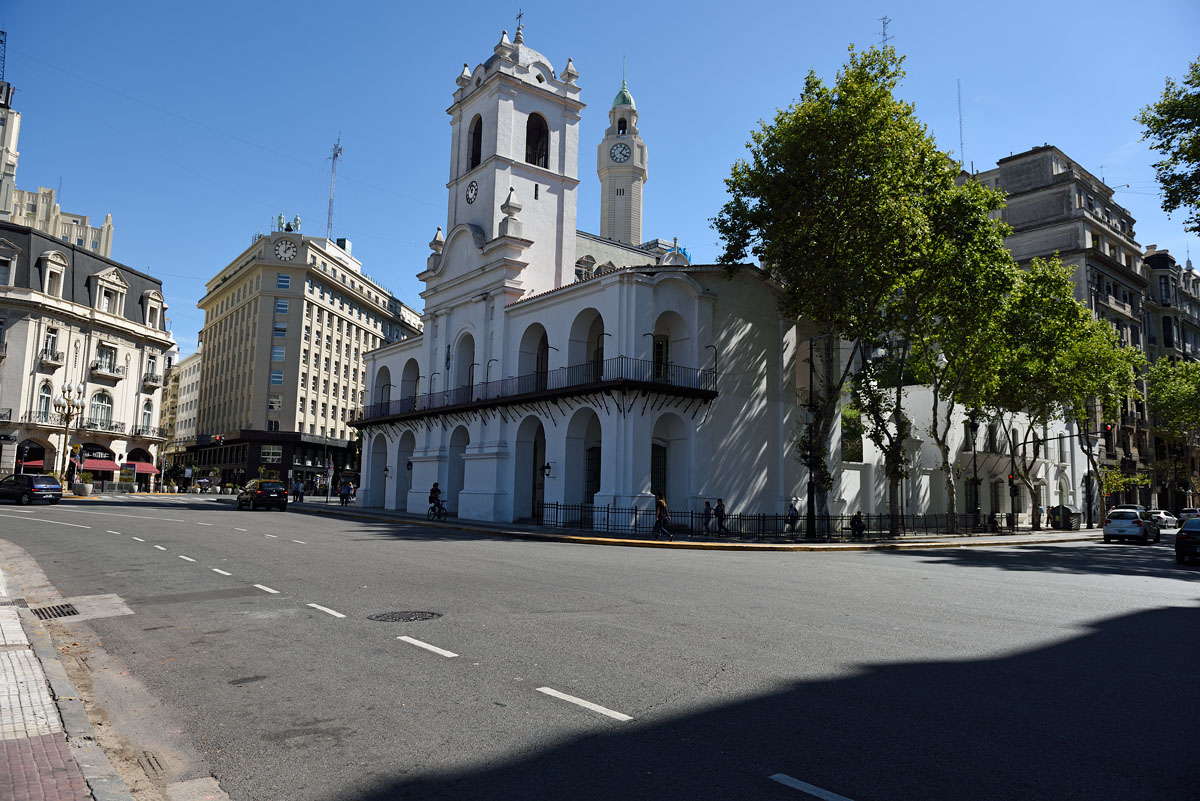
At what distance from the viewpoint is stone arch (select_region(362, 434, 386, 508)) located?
4691 centimetres

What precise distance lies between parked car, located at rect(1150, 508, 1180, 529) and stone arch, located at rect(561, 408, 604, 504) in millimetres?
33688

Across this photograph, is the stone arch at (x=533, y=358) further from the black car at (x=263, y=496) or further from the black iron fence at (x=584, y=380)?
the black car at (x=263, y=496)

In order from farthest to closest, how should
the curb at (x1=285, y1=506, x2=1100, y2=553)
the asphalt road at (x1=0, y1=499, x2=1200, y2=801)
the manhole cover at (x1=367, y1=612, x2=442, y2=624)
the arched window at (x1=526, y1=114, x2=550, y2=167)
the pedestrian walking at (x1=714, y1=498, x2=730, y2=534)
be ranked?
the arched window at (x1=526, y1=114, x2=550, y2=167)
the pedestrian walking at (x1=714, y1=498, x2=730, y2=534)
the curb at (x1=285, y1=506, x2=1100, y2=553)
the manhole cover at (x1=367, y1=612, x2=442, y2=624)
the asphalt road at (x1=0, y1=499, x2=1200, y2=801)

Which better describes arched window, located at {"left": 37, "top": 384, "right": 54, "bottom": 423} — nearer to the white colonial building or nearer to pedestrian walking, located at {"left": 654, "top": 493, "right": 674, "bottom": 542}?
the white colonial building

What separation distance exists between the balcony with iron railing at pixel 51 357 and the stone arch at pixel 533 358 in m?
41.1

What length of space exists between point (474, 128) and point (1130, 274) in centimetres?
5518

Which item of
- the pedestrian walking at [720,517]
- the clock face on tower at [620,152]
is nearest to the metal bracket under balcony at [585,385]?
the pedestrian walking at [720,517]

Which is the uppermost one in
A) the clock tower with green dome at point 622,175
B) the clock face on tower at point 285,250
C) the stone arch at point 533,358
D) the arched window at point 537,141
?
the clock tower with green dome at point 622,175

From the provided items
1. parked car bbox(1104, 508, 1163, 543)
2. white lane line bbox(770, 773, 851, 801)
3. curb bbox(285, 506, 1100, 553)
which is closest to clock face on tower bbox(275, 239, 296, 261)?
curb bbox(285, 506, 1100, 553)

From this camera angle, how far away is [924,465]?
144ft

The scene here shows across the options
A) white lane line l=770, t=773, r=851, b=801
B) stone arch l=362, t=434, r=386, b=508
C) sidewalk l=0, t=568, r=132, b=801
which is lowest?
sidewalk l=0, t=568, r=132, b=801

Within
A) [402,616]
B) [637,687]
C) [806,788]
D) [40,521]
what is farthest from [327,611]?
[40,521]

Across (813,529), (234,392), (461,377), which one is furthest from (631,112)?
(813,529)

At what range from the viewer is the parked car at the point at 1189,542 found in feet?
69.0
